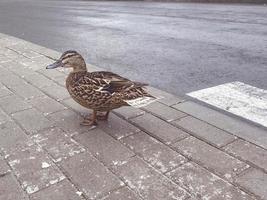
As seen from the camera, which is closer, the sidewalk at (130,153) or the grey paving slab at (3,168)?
the sidewalk at (130,153)

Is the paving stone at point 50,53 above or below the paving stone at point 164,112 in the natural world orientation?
below

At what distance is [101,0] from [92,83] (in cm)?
2243

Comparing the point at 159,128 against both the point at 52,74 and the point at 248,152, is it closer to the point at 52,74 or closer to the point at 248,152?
the point at 248,152

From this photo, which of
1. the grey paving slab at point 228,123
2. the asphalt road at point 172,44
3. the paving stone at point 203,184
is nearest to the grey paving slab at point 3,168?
the paving stone at point 203,184

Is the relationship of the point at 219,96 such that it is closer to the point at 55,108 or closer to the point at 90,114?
the point at 90,114

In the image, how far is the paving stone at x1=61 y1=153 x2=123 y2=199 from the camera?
2.83 meters

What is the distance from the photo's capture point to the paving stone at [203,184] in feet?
8.96

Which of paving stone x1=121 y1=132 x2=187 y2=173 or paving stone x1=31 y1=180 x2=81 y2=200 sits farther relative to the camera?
paving stone x1=121 y1=132 x2=187 y2=173

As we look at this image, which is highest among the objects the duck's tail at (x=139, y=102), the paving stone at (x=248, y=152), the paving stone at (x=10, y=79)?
the duck's tail at (x=139, y=102)

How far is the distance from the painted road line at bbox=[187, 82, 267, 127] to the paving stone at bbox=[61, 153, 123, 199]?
198cm

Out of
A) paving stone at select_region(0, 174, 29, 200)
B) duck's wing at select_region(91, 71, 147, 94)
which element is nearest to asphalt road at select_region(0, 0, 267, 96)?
duck's wing at select_region(91, 71, 147, 94)

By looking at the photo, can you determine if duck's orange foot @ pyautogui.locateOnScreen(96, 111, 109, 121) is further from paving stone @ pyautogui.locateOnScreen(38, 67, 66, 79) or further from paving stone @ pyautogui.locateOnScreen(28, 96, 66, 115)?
paving stone @ pyautogui.locateOnScreen(38, 67, 66, 79)

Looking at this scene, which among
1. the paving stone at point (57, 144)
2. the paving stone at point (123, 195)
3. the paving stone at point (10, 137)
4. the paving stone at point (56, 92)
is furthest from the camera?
the paving stone at point (56, 92)

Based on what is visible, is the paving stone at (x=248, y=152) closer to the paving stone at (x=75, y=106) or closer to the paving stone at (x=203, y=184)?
the paving stone at (x=203, y=184)
